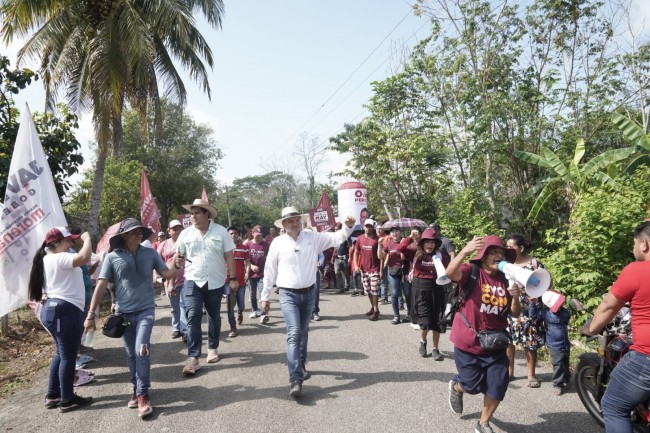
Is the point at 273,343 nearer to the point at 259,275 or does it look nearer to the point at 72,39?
the point at 259,275

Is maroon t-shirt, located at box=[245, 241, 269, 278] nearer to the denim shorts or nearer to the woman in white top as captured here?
the woman in white top

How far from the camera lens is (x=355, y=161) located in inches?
699

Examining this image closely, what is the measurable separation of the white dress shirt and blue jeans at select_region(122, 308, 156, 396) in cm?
138

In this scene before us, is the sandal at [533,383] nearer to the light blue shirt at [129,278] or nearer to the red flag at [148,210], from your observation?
the light blue shirt at [129,278]

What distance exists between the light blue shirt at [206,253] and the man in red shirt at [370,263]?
362 centimetres

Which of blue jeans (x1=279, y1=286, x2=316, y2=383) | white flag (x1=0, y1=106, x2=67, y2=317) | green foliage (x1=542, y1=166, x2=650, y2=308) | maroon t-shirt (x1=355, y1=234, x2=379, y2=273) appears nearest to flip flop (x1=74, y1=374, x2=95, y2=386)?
white flag (x1=0, y1=106, x2=67, y2=317)

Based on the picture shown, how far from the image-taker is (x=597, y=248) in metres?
6.38

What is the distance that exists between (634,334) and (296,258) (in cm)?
323

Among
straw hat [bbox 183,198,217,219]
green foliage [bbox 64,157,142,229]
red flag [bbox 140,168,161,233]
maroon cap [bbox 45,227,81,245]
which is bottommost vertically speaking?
maroon cap [bbox 45,227,81,245]

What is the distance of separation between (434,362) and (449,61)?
37.9 feet

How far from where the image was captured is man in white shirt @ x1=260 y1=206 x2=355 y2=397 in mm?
4934

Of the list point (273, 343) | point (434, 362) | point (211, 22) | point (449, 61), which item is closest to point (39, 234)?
point (273, 343)

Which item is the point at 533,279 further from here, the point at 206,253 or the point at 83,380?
the point at 83,380

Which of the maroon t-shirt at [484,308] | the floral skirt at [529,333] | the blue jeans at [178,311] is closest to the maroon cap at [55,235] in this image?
the blue jeans at [178,311]
